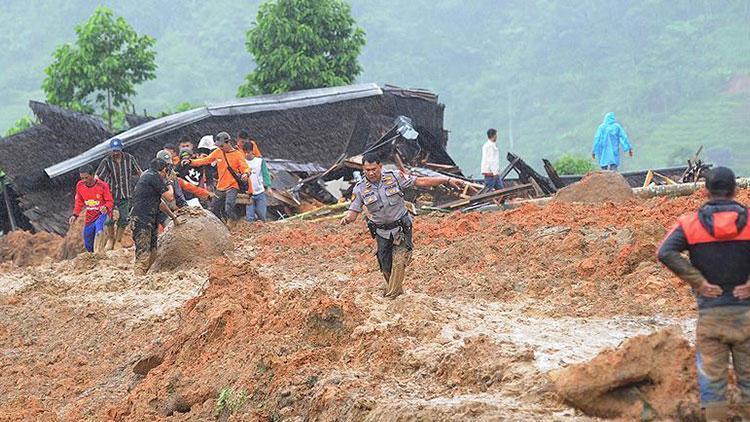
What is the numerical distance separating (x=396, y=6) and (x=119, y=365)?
134881 millimetres

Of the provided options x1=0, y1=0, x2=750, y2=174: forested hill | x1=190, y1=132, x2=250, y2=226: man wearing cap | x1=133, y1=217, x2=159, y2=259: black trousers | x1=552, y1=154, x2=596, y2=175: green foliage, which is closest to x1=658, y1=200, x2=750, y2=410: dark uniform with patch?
x1=133, y1=217, x2=159, y2=259: black trousers

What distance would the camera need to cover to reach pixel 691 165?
21.2 m

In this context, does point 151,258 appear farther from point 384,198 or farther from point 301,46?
point 301,46

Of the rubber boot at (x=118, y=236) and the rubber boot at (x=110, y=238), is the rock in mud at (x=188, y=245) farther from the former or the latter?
Result: the rubber boot at (x=110, y=238)

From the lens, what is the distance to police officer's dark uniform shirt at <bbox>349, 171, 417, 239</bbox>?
10.4m

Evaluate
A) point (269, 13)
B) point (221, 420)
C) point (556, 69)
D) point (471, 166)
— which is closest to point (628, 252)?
point (221, 420)

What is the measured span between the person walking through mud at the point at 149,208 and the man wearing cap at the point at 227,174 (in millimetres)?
3156

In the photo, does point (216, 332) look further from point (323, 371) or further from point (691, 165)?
point (691, 165)

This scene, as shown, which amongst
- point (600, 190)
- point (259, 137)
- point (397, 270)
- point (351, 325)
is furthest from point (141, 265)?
point (259, 137)

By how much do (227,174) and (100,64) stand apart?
17.6 metres

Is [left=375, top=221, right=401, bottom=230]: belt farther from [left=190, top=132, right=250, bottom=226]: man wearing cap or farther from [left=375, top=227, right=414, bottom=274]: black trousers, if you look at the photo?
[left=190, top=132, right=250, bottom=226]: man wearing cap

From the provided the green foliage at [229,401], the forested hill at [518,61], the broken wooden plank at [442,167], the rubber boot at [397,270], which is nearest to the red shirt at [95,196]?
the rubber boot at [397,270]

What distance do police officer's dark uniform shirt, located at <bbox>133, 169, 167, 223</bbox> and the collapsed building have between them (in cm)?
868

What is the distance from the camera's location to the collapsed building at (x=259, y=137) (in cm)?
2500
